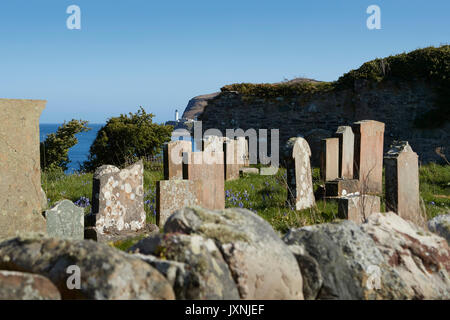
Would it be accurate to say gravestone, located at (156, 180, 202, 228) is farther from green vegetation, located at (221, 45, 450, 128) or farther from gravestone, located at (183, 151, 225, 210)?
green vegetation, located at (221, 45, 450, 128)

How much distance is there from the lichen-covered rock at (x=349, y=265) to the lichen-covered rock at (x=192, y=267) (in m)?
0.77

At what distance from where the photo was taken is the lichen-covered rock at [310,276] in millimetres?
3289

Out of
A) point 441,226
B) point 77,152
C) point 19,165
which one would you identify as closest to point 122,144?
point 19,165

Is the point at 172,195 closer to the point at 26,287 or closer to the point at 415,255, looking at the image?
the point at 415,255

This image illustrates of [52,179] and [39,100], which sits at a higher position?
[39,100]

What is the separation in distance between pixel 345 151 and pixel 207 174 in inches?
184

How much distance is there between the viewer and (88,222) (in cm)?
621

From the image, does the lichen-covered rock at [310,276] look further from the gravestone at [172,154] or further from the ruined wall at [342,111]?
the ruined wall at [342,111]

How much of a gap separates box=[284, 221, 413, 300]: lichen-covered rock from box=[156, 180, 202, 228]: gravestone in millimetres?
2945

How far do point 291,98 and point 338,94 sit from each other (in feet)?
6.15

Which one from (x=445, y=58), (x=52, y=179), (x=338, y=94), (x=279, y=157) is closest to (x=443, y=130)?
(x=445, y=58)

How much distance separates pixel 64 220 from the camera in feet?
18.1

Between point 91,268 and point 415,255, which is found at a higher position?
point 91,268

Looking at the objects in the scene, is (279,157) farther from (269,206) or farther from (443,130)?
(269,206)
